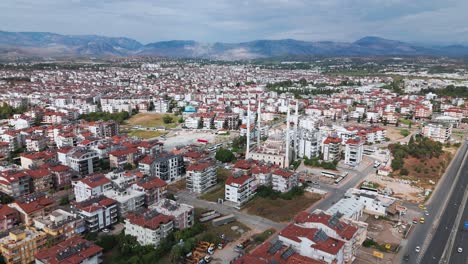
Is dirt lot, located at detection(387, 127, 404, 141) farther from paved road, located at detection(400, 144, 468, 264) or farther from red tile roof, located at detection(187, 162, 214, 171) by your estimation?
red tile roof, located at detection(187, 162, 214, 171)

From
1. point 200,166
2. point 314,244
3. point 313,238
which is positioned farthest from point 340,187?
point 314,244

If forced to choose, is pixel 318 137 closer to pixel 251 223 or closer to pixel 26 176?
pixel 251 223

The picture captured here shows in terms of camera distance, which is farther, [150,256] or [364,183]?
[364,183]

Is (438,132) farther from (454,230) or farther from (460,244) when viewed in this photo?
(460,244)

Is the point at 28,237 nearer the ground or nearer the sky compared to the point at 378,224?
nearer the sky

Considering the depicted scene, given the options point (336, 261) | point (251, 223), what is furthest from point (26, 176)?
point (336, 261)

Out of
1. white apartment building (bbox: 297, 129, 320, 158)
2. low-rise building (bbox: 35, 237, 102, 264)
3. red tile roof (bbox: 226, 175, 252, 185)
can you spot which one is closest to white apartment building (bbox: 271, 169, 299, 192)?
red tile roof (bbox: 226, 175, 252, 185)
